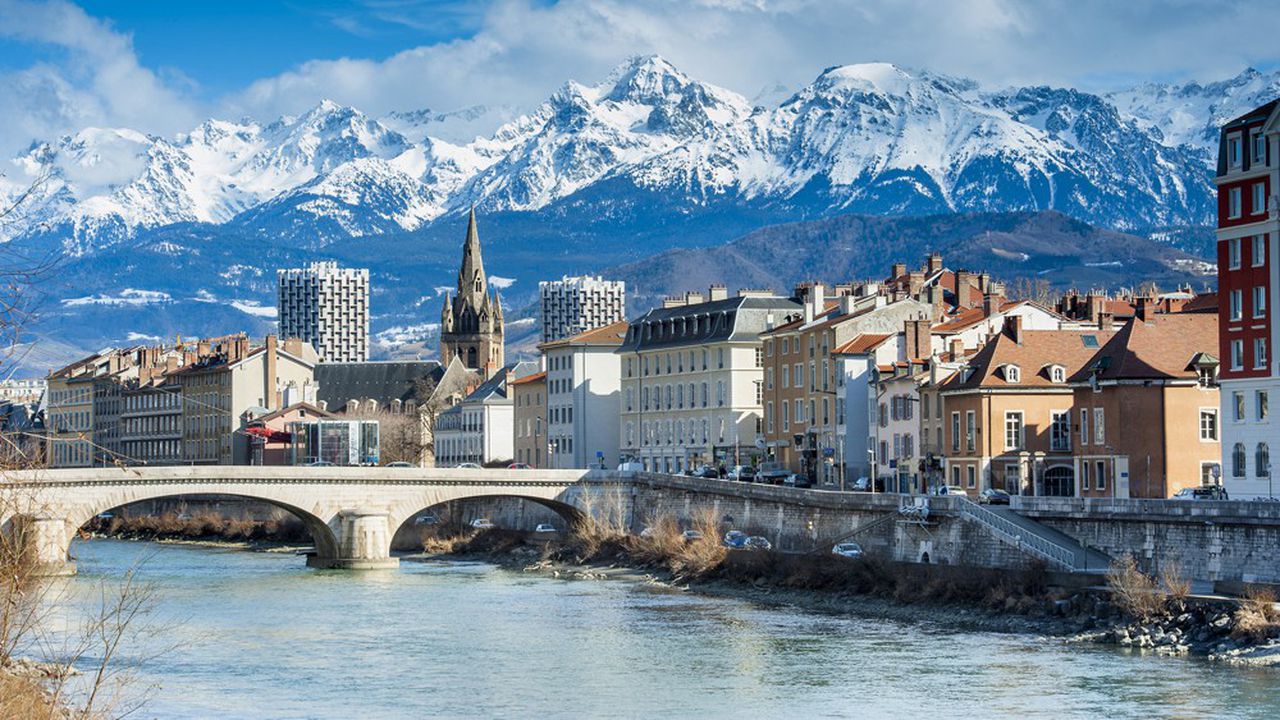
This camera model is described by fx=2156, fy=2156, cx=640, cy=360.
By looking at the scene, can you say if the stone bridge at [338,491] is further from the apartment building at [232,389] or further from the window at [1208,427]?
the apartment building at [232,389]

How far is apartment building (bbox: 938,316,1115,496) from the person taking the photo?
8169cm

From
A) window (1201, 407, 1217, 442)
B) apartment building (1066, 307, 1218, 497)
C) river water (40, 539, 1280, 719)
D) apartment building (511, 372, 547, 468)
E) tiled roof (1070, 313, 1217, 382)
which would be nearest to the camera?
river water (40, 539, 1280, 719)

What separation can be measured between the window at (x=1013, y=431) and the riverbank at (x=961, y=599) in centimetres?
1025

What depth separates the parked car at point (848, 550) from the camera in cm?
7594

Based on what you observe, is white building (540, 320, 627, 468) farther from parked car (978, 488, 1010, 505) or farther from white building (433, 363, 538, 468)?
parked car (978, 488, 1010, 505)

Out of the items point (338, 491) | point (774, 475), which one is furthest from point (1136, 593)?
point (338, 491)

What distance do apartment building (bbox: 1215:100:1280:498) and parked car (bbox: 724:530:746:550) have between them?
23220 mm

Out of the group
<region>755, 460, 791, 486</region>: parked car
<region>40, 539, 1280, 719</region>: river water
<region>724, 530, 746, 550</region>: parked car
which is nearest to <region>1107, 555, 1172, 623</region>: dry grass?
<region>40, 539, 1280, 719</region>: river water

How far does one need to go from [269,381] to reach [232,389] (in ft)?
20.8

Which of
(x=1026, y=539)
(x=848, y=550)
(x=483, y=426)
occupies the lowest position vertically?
(x=848, y=550)

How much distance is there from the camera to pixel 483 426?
15688cm

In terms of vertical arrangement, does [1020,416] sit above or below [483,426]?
below

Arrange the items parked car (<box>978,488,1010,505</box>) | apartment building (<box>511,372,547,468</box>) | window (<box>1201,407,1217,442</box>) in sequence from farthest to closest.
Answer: apartment building (<box>511,372,547,468</box>), window (<box>1201,407,1217,442</box>), parked car (<box>978,488,1010,505</box>)

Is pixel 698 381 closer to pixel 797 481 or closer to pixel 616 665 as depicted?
pixel 797 481
